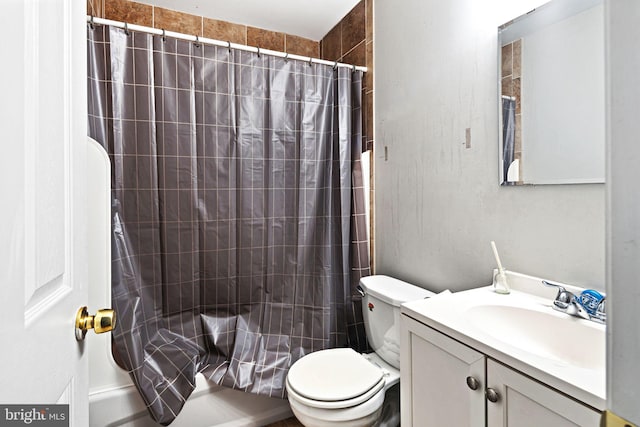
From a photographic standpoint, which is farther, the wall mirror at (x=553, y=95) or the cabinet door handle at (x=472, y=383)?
the wall mirror at (x=553, y=95)

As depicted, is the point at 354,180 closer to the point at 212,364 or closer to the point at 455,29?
the point at 455,29

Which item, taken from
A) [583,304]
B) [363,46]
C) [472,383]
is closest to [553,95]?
[583,304]

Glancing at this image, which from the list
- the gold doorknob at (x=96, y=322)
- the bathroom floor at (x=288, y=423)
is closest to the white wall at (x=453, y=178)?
the bathroom floor at (x=288, y=423)

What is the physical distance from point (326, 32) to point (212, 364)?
7.63ft

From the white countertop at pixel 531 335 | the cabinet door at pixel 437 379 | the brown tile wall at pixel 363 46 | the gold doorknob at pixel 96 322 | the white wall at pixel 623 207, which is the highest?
the brown tile wall at pixel 363 46

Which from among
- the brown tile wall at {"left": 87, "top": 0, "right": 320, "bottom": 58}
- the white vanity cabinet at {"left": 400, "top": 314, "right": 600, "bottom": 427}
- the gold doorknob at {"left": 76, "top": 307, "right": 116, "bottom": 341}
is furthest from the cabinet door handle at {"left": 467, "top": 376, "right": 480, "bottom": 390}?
the brown tile wall at {"left": 87, "top": 0, "right": 320, "bottom": 58}

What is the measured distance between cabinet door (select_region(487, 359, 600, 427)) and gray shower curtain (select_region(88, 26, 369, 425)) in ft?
3.79

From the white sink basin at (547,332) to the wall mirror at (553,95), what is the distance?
0.44 m

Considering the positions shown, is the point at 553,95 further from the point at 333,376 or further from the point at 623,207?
the point at 333,376

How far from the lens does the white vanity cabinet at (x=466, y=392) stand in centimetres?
67

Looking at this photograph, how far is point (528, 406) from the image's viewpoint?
2.35ft

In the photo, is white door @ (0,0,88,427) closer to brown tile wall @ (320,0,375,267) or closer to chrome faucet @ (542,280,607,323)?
chrome faucet @ (542,280,607,323)

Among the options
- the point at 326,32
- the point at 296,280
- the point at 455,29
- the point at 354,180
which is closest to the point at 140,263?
the point at 296,280

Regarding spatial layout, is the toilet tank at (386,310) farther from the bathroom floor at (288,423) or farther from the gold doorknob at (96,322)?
the gold doorknob at (96,322)
